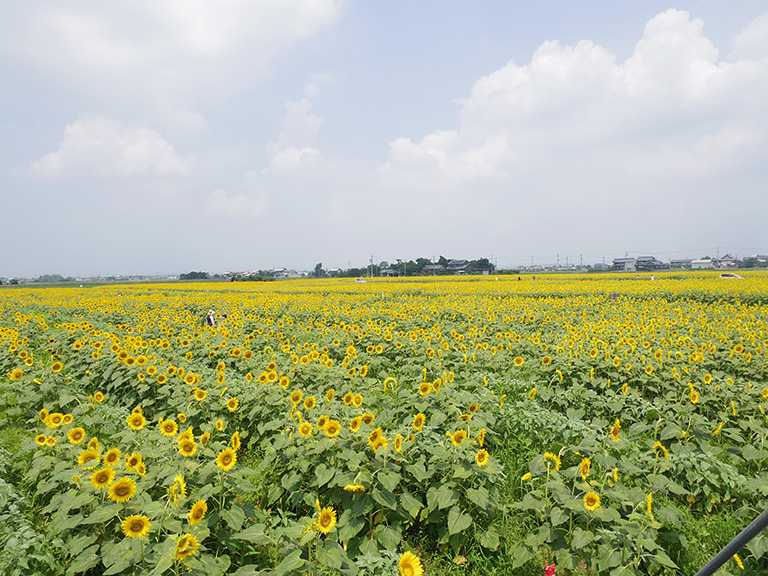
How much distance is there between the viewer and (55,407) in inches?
185

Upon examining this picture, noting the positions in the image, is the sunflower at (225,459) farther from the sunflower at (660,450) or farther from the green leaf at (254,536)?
the sunflower at (660,450)

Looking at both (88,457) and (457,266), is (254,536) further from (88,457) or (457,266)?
(457,266)

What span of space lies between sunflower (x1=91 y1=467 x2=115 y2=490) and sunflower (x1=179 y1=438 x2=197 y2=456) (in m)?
0.41

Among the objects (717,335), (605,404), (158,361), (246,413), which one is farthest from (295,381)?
(717,335)

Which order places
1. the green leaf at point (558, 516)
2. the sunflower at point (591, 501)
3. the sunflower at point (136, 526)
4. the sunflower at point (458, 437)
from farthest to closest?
1. the sunflower at point (458, 437)
2. the green leaf at point (558, 516)
3. the sunflower at point (591, 501)
4. the sunflower at point (136, 526)

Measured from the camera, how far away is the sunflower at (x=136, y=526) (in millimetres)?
2049

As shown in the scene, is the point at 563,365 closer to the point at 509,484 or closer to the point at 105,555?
the point at 509,484

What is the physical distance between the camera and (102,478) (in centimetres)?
240

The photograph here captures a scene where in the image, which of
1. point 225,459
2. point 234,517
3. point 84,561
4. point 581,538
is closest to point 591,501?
point 581,538

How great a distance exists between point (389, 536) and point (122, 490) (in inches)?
69.0

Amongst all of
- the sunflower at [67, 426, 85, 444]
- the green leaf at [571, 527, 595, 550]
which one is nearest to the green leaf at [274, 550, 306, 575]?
the green leaf at [571, 527, 595, 550]

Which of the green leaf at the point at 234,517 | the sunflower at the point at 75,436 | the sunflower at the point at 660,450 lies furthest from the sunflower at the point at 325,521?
the sunflower at the point at 660,450

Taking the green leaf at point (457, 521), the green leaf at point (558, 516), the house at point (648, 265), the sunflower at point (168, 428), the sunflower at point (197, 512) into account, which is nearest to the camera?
the sunflower at point (197, 512)

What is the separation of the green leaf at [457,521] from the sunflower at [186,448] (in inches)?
75.8
